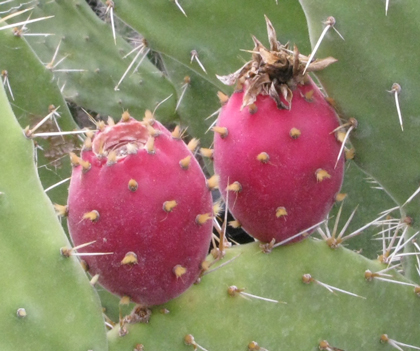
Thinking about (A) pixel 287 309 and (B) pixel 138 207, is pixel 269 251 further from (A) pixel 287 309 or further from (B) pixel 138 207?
(B) pixel 138 207

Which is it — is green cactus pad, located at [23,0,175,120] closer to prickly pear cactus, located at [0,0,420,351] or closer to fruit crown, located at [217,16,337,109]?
prickly pear cactus, located at [0,0,420,351]

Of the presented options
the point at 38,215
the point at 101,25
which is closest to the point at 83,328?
the point at 38,215

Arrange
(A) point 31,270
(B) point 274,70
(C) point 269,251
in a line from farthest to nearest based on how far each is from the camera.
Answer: (C) point 269,251 < (B) point 274,70 < (A) point 31,270

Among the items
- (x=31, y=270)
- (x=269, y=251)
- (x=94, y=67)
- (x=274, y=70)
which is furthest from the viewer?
(x=94, y=67)

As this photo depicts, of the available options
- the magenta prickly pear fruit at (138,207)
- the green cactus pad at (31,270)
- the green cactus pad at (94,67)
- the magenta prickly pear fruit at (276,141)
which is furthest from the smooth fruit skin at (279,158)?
the green cactus pad at (94,67)

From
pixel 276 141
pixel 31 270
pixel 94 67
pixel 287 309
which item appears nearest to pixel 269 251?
pixel 287 309

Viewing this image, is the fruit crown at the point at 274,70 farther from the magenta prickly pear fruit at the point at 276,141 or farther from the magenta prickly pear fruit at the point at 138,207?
the magenta prickly pear fruit at the point at 138,207
